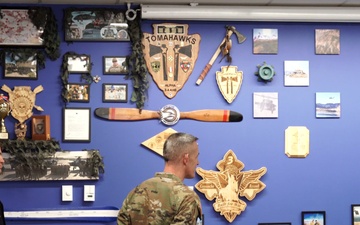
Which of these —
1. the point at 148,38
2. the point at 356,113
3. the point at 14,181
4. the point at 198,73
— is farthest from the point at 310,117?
the point at 14,181

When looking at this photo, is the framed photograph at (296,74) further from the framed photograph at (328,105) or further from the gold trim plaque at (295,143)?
the gold trim plaque at (295,143)

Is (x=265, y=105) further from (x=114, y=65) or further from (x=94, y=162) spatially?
(x=94, y=162)

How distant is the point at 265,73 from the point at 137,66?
1117 millimetres

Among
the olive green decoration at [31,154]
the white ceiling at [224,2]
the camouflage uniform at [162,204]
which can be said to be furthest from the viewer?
the white ceiling at [224,2]

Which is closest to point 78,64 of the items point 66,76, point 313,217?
point 66,76

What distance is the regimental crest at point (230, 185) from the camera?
557 cm

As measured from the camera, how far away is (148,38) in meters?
5.61

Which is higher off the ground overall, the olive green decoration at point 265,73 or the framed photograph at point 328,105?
the olive green decoration at point 265,73

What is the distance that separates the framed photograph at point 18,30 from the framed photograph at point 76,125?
0.64 meters

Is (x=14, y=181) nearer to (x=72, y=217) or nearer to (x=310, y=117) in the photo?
(x=72, y=217)

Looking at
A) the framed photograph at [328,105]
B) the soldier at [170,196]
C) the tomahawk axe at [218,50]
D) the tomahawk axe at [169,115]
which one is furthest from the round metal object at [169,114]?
the soldier at [170,196]

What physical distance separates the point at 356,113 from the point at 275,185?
98 cm

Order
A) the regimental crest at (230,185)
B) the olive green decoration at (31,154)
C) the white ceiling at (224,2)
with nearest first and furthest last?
the olive green decoration at (31,154), the white ceiling at (224,2), the regimental crest at (230,185)

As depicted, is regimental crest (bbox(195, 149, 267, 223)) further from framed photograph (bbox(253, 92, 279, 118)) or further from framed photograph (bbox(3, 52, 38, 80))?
framed photograph (bbox(3, 52, 38, 80))
